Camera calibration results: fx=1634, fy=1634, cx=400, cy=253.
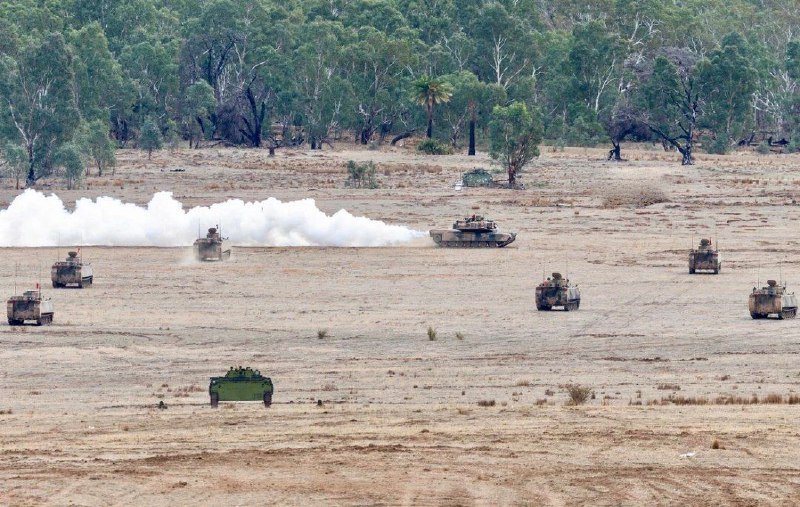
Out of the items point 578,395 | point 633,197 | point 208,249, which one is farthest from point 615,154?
point 578,395

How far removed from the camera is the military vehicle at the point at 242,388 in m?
34.4

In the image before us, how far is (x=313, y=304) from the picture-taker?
55.5 m

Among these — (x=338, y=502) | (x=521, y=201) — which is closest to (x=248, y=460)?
(x=338, y=502)

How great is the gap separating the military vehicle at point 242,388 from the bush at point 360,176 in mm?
68219

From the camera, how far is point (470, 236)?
245 ft

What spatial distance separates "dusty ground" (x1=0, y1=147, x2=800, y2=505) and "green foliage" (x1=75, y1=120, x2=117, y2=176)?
111ft

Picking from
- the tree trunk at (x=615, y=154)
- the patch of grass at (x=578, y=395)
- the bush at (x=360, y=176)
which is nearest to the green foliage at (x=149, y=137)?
the bush at (x=360, y=176)

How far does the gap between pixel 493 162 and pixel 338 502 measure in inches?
3651

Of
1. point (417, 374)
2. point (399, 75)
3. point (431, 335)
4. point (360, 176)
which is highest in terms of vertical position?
point (399, 75)

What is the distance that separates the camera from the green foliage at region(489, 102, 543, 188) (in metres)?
105

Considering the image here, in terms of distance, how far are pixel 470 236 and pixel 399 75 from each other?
68600 mm

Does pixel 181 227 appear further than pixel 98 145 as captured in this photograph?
No

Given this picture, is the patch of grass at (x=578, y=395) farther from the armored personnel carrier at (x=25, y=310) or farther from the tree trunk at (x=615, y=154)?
the tree trunk at (x=615, y=154)

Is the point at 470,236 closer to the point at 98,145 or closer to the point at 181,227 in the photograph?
the point at 181,227
